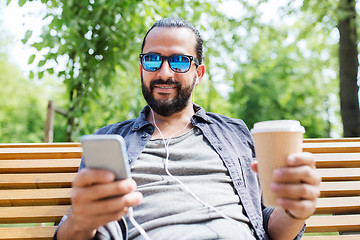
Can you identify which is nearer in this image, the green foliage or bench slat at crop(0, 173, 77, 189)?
bench slat at crop(0, 173, 77, 189)

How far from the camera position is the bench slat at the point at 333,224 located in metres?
2.11

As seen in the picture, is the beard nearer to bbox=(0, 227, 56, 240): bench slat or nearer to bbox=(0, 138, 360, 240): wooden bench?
bbox=(0, 138, 360, 240): wooden bench

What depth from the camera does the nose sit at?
2.04 meters

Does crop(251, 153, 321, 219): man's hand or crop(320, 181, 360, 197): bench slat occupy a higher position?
crop(251, 153, 321, 219): man's hand

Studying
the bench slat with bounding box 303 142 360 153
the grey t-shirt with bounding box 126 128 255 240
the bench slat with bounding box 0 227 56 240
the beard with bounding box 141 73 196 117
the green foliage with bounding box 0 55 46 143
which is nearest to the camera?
the grey t-shirt with bounding box 126 128 255 240

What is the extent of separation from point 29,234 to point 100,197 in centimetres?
125

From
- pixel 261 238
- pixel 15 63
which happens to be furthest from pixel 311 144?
pixel 15 63

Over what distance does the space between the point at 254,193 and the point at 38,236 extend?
132cm

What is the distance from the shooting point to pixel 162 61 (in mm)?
2051

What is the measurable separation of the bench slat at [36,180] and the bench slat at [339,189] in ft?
5.52

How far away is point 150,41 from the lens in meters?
2.14

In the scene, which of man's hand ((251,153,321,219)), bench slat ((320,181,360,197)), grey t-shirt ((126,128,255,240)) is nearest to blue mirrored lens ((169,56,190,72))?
grey t-shirt ((126,128,255,240))

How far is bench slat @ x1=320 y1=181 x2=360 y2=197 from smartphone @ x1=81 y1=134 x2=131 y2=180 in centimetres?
166

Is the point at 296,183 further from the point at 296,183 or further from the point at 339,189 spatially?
the point at 339,189
